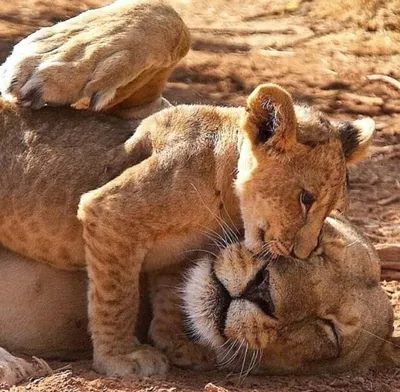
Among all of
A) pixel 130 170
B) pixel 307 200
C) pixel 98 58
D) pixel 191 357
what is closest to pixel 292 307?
pixel 307 200

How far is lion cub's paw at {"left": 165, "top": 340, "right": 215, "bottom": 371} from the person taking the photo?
3.63 metres

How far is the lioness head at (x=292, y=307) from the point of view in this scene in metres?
3.34

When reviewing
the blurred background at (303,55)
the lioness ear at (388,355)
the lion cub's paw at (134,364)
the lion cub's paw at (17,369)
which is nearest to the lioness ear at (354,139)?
the lioness ear at (388,355)

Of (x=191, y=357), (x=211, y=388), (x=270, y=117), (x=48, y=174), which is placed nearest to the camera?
(x=211, y=388)

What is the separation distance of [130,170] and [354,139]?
0.78 metres

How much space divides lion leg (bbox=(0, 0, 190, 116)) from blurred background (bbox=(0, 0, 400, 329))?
6.46 feet

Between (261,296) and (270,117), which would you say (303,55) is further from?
Result: (261,296)

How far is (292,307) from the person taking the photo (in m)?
3.38

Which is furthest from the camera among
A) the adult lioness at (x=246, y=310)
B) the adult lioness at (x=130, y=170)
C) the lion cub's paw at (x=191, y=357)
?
the lion cub's paw at (x=191, y=357)

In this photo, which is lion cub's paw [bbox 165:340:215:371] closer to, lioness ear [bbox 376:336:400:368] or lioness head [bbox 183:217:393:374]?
lioness head [bbox 183:217:393:374]

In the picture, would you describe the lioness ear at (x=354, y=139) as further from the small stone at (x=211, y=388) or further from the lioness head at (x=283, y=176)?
the small stone at (x=211, y=388)

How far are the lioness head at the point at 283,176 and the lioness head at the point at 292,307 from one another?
0.25 ft

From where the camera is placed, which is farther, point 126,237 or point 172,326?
point 172,326

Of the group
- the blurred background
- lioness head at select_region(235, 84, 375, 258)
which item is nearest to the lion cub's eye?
lioness head at select_region(235, 84, 375, 258)
